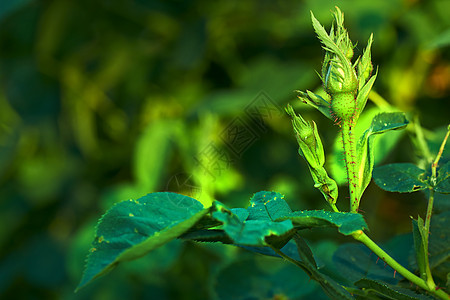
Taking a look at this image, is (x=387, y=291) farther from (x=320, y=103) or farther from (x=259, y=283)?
(x=259, y=283)

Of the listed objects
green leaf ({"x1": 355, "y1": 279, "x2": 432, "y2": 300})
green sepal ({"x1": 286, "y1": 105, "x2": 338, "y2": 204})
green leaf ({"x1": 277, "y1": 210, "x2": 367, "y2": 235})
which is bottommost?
green leaf ({"x1": 355, "y1": 279, "x2": 432, "y2": 300})

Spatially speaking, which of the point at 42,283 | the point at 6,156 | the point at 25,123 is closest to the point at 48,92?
the point at 25,123

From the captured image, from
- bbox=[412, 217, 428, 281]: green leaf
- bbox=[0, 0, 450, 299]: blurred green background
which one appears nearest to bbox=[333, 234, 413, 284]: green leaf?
bbox=[412, 217, 428, 281]: green leaf

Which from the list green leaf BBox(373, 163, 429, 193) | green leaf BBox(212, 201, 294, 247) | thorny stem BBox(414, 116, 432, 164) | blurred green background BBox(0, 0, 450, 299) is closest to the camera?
green leaf BBox(212, 201, 294, 247)

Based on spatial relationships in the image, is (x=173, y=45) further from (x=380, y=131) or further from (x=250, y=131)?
(x=380, y=131)

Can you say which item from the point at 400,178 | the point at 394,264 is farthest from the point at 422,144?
the point at 394,264

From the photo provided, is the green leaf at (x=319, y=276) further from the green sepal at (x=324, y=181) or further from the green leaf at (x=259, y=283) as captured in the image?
the green leaf at (x=259, y=283)

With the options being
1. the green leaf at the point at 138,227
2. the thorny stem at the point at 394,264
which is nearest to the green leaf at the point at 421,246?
the thorny stem at the point at 394,264

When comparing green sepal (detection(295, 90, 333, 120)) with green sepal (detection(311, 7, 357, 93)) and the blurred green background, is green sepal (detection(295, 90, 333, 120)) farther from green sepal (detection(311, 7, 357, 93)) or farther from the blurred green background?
the blurred green background
